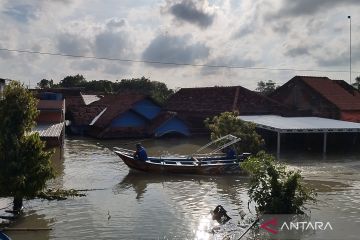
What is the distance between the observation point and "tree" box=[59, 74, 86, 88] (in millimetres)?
80812

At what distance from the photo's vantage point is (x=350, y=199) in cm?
1595

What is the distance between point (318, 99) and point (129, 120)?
1590 cm

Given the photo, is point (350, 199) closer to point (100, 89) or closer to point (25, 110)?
point (25, 110)

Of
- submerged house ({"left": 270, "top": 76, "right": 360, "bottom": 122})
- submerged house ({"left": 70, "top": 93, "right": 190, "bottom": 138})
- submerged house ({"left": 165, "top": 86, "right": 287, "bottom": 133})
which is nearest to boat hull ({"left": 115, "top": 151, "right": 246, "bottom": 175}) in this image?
submerged house ({"left": 70, "top": 93, "right": 190, "bottom": 138})

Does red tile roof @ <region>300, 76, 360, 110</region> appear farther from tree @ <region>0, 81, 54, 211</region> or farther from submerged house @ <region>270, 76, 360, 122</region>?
Result: tree @ <region>0, 81, 54, 211</region>

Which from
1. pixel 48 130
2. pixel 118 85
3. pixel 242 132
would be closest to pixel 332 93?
pixel 242 132

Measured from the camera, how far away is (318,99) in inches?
1396

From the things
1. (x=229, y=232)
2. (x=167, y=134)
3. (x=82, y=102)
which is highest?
(x=82, y=102)

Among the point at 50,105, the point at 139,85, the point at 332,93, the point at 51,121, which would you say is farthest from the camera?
the point at 139,85

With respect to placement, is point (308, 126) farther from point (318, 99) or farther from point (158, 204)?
point (158, 204)

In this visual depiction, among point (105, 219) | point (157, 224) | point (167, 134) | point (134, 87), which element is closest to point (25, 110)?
point (105, 219)

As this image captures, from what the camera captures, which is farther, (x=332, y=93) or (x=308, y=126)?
(x=332, y=93)

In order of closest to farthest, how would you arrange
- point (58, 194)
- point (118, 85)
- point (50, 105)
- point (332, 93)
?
1. point (58, 194)
2. point (50, 105)
3. point (332, 93)
4. point (118, 85)

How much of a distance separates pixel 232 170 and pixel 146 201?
19.8 feet
